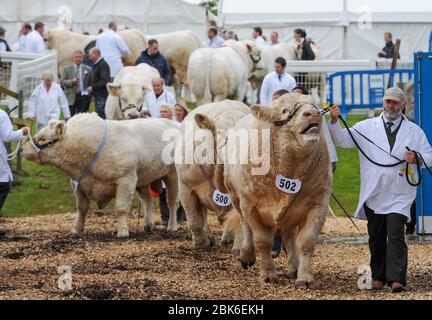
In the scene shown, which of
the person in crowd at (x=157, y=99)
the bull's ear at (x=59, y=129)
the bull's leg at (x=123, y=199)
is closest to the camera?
the bull's ear at (x=59, y=129)

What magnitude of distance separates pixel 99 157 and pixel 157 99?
4713mm

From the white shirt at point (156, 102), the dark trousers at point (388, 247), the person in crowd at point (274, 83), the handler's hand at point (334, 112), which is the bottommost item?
the dark trousers at point (388, 247)

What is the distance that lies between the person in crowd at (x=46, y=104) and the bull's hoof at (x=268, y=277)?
13.0 meters

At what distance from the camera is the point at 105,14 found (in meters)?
39.7

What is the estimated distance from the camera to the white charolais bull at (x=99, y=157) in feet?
60.4

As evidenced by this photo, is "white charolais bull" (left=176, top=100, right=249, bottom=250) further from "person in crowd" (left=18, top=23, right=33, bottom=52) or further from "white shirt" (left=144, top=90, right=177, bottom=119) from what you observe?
"person in crowd" (left=18, top=23, right=33, bottom=52)

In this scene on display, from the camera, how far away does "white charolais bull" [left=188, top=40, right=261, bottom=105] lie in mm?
28594

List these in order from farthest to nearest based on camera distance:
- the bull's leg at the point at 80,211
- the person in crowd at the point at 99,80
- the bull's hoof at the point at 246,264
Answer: the person in crowd at the point at 99,80 < the bull's leg at the point at 80,211 < the bull's hoof at the point at 246,264

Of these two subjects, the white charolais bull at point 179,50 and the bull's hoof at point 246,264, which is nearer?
the bull's hoof at point 246,264

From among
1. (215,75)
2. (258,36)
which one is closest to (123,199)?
(215,75)

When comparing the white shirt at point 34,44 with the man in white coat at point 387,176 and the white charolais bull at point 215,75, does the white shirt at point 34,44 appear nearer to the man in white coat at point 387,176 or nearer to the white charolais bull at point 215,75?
the white charolais bull at point 215,75

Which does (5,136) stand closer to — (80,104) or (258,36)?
(80,104)

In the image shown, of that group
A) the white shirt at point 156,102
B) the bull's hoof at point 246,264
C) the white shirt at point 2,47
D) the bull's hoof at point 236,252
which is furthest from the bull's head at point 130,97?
the bull's hoof at point 246,264
